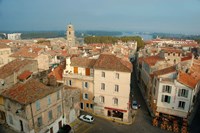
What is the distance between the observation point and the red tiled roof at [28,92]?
27688 millimetres

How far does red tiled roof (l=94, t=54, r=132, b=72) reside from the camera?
123ft

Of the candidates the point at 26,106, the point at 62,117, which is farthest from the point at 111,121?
the point at 26,106

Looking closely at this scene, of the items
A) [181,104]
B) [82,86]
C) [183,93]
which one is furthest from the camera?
[82,86]

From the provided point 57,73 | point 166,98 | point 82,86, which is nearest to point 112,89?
point 82,86

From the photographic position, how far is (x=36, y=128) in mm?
29172

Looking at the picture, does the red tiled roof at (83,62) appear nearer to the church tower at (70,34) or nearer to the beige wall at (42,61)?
the beige wall at (42,61)

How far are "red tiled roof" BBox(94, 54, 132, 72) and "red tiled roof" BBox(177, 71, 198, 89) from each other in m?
11.5

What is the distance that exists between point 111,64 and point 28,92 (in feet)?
60.7

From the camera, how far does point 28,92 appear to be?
28953 millimetres

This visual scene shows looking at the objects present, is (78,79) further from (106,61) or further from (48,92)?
(48,92)

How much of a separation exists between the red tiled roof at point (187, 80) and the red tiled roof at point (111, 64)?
11.5 metres

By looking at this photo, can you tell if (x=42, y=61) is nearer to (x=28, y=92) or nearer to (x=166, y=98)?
(x=28, y=92)

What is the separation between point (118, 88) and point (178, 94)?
13380mm

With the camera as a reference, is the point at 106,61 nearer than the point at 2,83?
No
